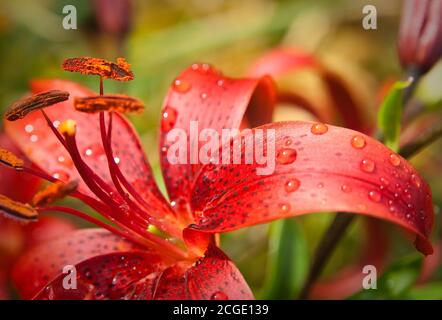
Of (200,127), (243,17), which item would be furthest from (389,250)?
(243,17)

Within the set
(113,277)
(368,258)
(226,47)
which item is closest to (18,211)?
(113,277)

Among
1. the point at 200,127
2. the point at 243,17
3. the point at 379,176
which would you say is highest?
the point at 243,17

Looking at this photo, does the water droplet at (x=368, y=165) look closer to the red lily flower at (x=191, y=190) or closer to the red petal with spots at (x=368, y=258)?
the red lily flower at (x=191, y=190)
